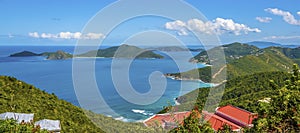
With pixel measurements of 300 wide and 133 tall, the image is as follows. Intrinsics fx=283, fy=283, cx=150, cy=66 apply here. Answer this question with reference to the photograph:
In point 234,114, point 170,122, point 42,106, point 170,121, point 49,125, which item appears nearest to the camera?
point 170,122

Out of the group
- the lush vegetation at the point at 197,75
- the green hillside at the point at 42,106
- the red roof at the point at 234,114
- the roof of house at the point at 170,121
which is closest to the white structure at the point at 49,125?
the green hillside at the point at 42,106

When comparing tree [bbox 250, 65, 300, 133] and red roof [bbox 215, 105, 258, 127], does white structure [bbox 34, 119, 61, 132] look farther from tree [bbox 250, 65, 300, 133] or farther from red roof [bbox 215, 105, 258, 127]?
red roof [bbox 215, 105, 258, 127]

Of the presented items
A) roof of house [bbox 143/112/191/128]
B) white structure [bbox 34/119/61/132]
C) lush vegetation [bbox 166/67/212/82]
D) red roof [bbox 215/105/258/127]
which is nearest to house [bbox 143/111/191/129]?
roof of house [bbox 143/112/191/128]

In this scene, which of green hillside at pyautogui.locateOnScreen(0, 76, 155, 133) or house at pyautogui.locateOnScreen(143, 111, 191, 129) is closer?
house at pyautogui.locateOnScreen(143, 111, 191, 129)

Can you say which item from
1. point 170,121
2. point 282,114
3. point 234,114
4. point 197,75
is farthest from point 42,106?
point 197,75

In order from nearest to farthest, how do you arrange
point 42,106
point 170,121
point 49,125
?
point 170,121
point 49,125
point 42,106

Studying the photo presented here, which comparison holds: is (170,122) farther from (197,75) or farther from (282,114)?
(197,75)

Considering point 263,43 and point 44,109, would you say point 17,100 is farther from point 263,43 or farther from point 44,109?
point 263,43

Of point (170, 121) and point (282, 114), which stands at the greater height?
point (282, 114)

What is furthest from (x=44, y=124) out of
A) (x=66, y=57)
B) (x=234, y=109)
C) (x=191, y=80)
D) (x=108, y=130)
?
(x=66, y=57)
